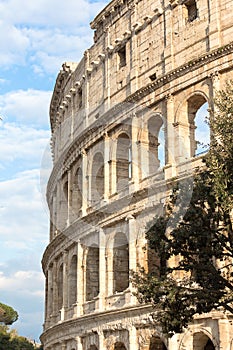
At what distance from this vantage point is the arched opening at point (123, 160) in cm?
2520

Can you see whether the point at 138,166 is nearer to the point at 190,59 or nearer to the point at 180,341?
the point at 190,59

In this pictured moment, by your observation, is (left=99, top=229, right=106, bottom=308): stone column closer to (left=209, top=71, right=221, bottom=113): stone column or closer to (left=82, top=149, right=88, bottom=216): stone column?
(left=82, top=149, right=88, bottom=216): stone column

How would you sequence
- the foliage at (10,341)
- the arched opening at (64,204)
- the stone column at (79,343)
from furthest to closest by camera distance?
the foliage at (10,341) < the arched opening at (64,204) < the stone column at (79,343)

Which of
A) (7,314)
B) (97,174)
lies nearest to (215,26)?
(97,174)

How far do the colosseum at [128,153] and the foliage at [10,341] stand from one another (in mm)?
25571

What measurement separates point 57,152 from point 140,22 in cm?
998

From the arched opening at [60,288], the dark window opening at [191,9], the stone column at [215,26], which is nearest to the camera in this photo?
the stone column at [215,26]

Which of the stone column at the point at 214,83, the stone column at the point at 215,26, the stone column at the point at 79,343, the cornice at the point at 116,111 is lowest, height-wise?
the stone column at the point at 79,343

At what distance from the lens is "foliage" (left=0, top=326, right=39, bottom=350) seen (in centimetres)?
5451

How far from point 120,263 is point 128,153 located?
419 cm

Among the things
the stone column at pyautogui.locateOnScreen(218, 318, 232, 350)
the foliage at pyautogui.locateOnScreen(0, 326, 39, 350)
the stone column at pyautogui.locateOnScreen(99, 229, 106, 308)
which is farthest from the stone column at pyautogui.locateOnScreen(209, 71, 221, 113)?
the foliage at pyautogui.locateOnScreen(0, 326, 39, 350)

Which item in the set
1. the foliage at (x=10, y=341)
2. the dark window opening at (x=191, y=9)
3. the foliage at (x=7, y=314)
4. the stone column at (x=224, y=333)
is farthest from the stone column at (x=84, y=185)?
the foliage at (x=7, y=314)

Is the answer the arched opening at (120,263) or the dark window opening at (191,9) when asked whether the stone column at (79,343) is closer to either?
the arched opening at (120,263)

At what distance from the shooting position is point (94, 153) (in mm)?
26953
